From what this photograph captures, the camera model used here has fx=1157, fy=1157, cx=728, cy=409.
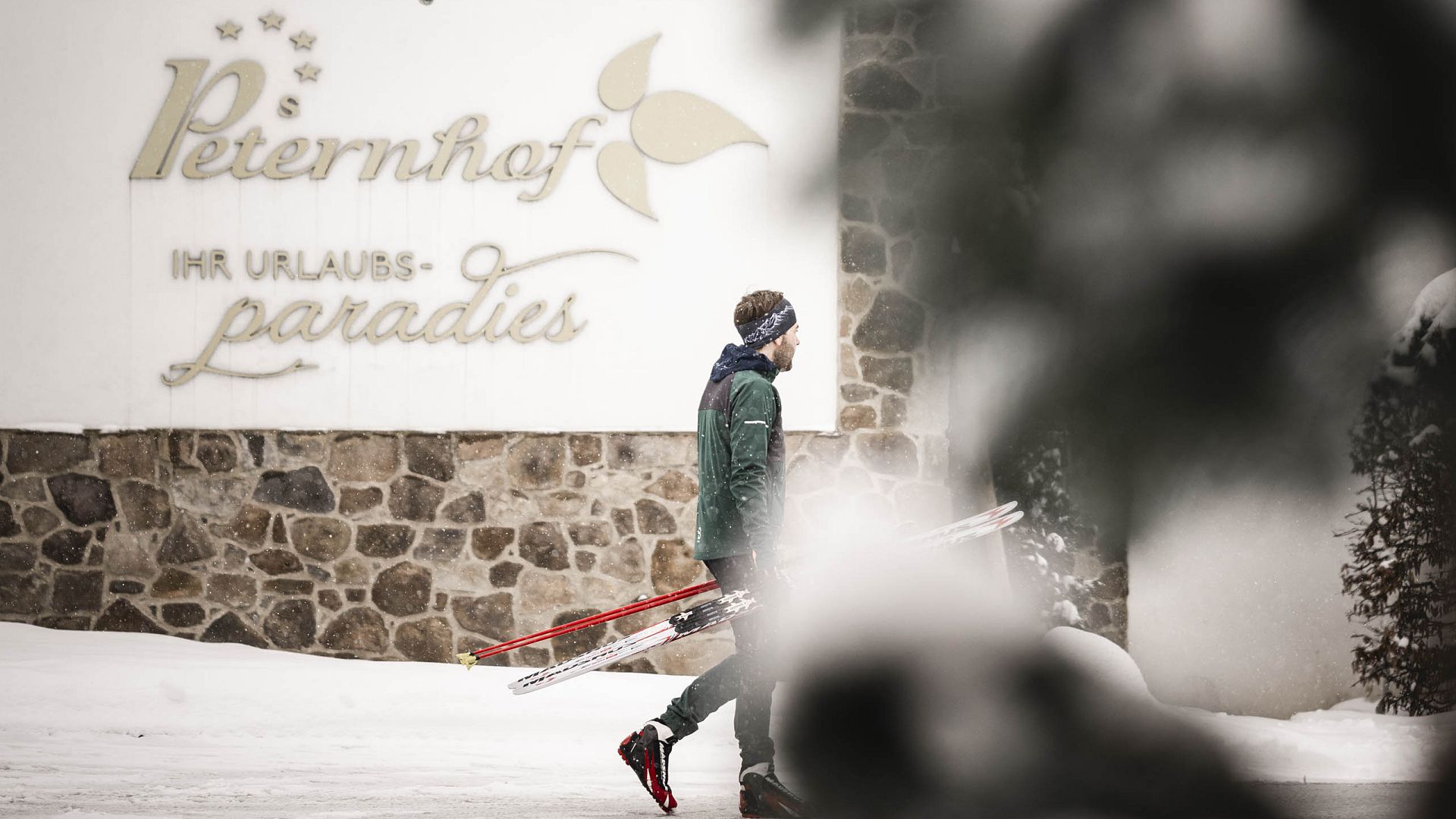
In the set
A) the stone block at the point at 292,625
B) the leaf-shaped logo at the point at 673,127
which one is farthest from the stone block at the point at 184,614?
the leaf-shaped logo at the point at 673,127

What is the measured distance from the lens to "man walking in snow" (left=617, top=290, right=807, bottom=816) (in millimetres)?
3455

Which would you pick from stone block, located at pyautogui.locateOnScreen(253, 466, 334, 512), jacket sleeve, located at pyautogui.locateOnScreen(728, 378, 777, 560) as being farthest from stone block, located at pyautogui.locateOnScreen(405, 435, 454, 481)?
jacket sleeve, located at pyautogui.locateOnScreen(728, 378, 777, 560)

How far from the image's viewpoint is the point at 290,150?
6.42 m

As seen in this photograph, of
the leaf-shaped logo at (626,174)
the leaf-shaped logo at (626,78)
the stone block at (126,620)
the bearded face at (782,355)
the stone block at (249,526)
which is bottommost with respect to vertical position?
the stone block at (126,620)

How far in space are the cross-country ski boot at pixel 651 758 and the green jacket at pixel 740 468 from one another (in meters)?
0.63

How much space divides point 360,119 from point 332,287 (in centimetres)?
94

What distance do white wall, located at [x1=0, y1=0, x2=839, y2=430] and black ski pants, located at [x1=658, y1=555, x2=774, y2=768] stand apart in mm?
2700

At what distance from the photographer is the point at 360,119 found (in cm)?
641

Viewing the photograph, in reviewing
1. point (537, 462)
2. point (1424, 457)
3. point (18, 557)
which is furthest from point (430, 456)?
point (1424, 457)

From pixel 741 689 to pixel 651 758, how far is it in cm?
40

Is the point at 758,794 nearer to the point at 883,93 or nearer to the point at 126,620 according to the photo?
the point at 883,93

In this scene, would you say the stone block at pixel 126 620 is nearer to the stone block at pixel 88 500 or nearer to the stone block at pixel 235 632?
the stone block at pixel 235 632

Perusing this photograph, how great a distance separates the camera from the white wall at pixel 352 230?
6332 mm

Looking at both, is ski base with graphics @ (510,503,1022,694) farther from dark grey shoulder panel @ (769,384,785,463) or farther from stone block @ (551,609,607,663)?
stone block @ (551,609,607,663)
